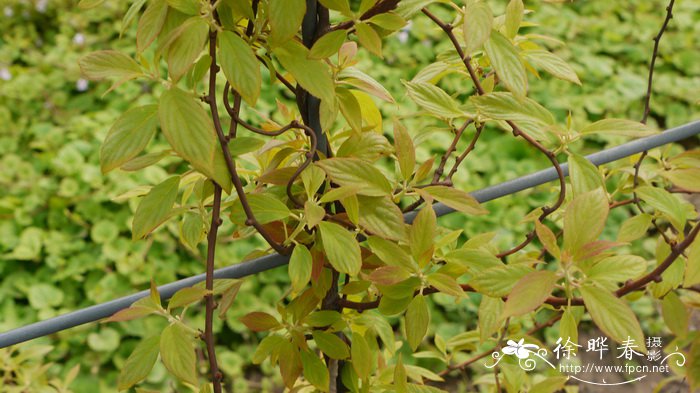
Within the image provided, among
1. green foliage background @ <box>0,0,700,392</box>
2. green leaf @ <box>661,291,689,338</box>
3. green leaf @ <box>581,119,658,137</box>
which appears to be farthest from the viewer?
green foliage background @ <box>0,0,700,392</box>

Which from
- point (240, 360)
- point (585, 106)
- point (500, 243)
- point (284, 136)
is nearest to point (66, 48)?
point (240, 360)

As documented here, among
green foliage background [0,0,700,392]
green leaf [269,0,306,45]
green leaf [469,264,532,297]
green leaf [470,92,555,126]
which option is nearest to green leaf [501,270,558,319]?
green leaf [469,264,532,297]

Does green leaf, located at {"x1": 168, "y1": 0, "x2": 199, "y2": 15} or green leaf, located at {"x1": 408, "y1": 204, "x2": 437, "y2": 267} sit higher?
green leaf, located at {"x1": 168, "y1": 0, "x2": 199, "y2": 15}

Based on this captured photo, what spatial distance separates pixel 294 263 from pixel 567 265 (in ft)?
0.69

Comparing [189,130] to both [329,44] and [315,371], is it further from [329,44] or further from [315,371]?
[315,371]

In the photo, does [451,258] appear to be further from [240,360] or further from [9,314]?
[9,314]

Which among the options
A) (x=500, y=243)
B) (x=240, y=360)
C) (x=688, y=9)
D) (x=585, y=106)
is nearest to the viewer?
(x=240, y=360)

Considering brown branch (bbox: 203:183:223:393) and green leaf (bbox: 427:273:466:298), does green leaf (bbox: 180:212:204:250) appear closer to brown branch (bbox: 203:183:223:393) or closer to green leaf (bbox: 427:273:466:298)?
brown branch (bbox: 203:183:223:393)

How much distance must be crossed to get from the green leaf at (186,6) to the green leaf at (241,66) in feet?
0.09

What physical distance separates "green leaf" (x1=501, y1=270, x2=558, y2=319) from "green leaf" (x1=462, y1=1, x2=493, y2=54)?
0.16 metres

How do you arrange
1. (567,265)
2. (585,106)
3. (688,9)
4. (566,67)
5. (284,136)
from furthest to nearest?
1. (688,9)
2. (585,106)
3. (284,136)
4. (566,67)
5. (567,265)

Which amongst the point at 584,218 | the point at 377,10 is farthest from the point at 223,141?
the point at 584,218

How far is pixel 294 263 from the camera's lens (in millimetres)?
544

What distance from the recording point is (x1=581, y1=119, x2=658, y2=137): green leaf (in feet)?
1.79
